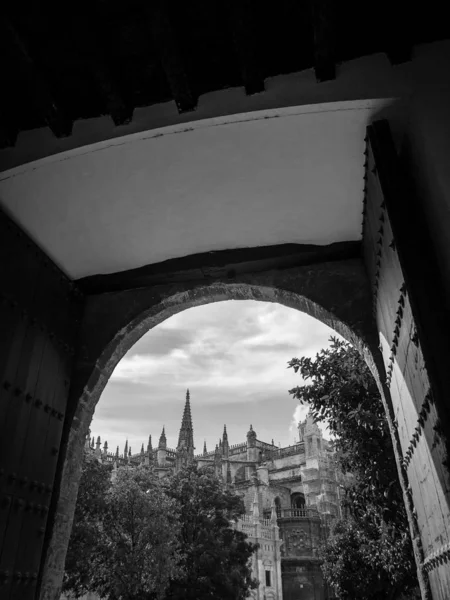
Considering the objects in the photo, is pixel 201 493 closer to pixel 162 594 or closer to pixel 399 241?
pixel 162 594

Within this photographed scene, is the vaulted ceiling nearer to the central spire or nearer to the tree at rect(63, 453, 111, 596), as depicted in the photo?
the tree at rect(63, 453, 111, 596)

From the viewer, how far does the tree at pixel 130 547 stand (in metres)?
15.0

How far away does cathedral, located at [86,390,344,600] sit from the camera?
30.4 m

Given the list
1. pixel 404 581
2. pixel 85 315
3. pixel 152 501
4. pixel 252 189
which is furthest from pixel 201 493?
pixel 252 189

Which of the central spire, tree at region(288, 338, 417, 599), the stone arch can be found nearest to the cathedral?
the central spire

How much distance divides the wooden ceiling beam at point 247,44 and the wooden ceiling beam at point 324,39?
0.33 meters

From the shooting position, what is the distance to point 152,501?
643 inches

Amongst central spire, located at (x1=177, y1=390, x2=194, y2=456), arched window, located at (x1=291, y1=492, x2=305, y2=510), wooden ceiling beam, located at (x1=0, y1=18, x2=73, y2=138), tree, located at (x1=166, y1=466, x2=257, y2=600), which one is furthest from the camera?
central spire, located at (x1=177, y1=390, x2=194, y2=456)

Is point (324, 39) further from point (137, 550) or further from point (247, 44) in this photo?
point (137, 550)

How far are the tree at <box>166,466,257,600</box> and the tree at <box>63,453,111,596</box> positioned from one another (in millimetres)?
3596

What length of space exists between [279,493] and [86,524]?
3225cm

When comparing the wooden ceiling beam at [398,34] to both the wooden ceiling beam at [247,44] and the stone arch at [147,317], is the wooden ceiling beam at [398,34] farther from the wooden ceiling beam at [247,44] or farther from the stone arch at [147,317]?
the stone arch at [147,317]


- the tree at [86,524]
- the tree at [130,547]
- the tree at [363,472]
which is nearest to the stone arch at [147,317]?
the tree at [363,472]

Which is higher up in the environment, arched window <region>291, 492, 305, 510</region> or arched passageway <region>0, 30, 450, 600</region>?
arched window <region>291, 492, 305, 510</region>
